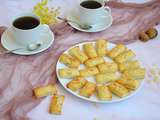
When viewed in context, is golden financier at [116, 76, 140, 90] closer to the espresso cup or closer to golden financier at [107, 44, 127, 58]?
golden financier at [107, 44, 127, 58]

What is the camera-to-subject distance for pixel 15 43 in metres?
0.81

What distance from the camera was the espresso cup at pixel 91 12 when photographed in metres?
0.87

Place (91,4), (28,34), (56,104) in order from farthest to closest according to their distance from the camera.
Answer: (91,4) → (28,34) → (56,104)

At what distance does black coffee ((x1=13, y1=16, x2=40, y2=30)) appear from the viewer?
2.61 feet

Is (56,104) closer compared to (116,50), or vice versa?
(56,104)

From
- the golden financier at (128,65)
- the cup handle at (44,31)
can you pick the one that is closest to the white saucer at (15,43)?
the cup handle at (44,31)

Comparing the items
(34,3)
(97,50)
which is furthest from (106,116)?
(34,3)

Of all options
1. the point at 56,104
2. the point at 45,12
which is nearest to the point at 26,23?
the point at 45,12

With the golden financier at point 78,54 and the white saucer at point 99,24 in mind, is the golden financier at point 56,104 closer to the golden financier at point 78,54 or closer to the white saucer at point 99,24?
the golden financier at point 78,54

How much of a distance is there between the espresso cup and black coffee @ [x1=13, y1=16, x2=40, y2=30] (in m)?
0.15

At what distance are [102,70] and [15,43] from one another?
26 centimetres

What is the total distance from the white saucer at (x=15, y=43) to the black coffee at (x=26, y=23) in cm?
5

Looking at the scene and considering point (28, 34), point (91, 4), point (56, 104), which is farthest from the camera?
point (91, 4)

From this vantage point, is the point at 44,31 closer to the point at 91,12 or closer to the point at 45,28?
the point at 45,28
